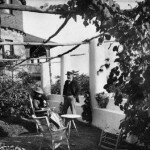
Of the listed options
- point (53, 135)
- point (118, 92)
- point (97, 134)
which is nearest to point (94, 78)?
point (97, 134)

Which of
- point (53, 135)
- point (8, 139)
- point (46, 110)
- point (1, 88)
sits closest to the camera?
point (53, 135)

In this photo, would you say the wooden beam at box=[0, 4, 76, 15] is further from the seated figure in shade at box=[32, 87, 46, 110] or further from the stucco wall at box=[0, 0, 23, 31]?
the stucco wall at box=[0, 0, 23, 31]

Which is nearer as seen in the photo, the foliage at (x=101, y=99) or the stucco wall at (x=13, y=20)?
the foliage at (x=101, y=99)

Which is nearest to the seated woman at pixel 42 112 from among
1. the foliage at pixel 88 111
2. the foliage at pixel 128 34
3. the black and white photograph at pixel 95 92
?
the black and white photograph at pixel 95 92

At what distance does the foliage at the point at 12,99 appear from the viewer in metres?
12.1

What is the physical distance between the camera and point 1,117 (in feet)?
40.6

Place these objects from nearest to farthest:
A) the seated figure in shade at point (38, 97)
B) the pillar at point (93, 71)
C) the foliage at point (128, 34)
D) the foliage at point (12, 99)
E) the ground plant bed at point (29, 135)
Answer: the foliage at point (128, 34), the ground plant bed at point (29, 135), the seated figure in shade at point (38, 97), the pillar at point (93, 71), the foliage at point (12, 99)

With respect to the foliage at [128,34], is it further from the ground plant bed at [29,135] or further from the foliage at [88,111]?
the foliage at [88,111]

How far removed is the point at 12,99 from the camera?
1217 cm

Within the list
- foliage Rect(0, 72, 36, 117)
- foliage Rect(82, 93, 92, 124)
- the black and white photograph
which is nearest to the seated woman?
the black and white photograph

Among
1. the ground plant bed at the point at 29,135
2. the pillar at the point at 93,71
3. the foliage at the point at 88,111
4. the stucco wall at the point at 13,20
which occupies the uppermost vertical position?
the stucco wall at the point at 13,20

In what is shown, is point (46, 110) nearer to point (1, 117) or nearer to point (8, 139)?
point (8, 139)

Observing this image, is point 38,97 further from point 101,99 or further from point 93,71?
point 93,71

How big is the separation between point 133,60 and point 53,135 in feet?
11.8
